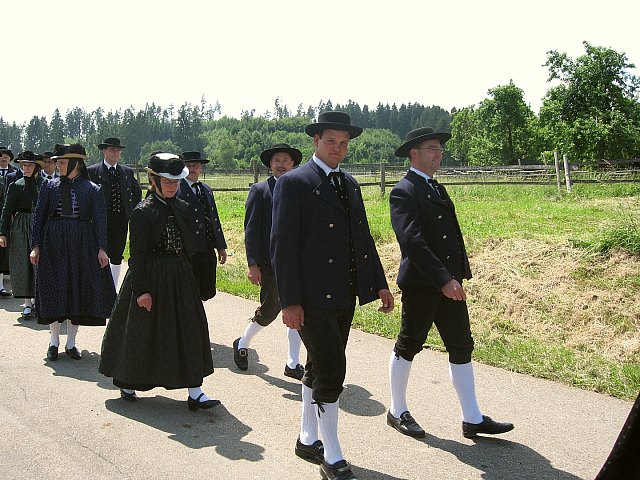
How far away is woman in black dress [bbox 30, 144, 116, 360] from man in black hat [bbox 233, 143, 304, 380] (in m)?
1.62

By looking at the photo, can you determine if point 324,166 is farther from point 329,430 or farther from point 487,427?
point 487,427

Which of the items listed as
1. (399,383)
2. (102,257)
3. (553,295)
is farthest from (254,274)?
(553,295)

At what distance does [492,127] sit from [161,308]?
2491 inches

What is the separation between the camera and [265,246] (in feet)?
21.3

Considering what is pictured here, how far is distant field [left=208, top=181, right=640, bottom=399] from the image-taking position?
6358mm

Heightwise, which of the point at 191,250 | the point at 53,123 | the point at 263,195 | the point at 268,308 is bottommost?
the point at 268,308

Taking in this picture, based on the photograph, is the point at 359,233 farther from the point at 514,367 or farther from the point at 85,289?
the point at 85,289

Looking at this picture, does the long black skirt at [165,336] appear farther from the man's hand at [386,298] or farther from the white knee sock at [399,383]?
the man's hand at [386,298]

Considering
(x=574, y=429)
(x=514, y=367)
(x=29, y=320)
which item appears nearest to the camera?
(x=574, y=429)

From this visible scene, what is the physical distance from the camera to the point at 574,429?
484 cm

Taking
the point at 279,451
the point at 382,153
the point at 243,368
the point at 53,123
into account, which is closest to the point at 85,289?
the point at 243,368

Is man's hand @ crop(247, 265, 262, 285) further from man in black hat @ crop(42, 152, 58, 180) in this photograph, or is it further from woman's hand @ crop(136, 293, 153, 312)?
man in black hat @ crop(42, 152, 58, 180)

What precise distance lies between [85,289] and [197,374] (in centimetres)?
222

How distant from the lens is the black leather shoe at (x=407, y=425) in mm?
4773
